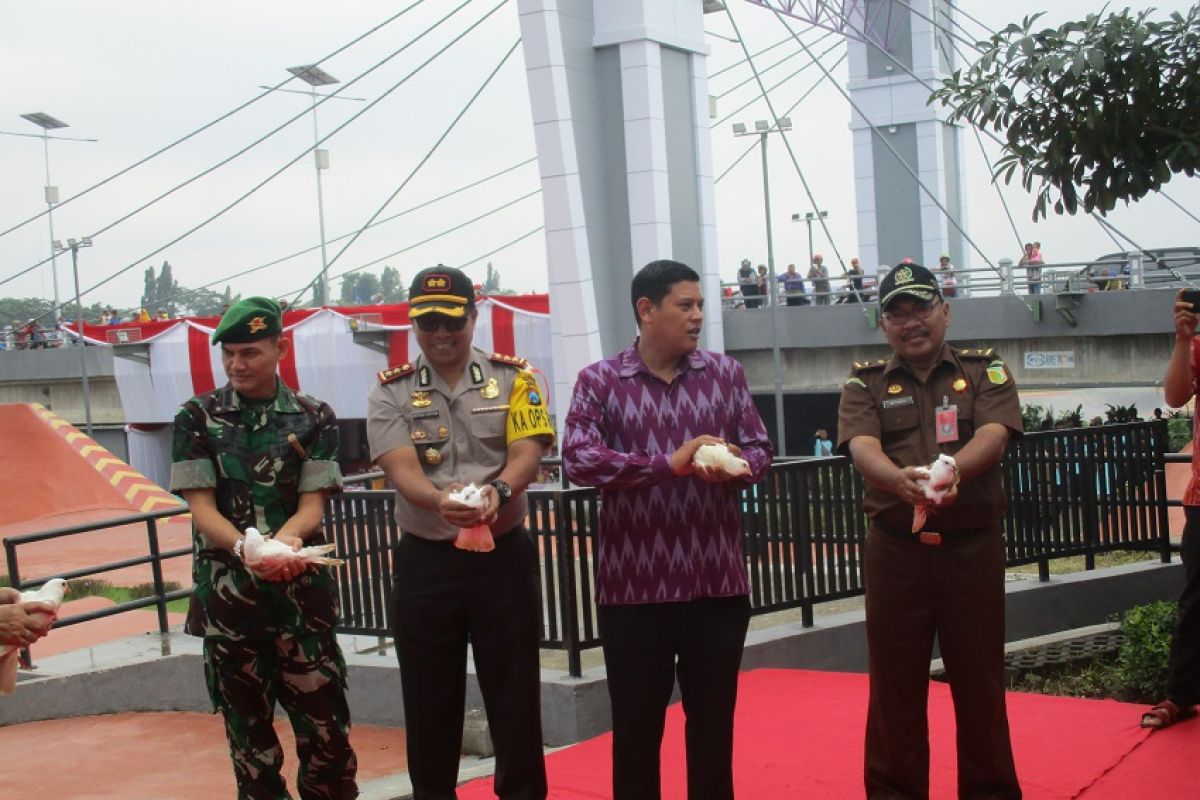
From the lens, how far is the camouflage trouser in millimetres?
4312

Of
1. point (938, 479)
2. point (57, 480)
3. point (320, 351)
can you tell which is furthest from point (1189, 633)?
point (57, 480)

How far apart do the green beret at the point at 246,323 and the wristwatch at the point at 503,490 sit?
92cm

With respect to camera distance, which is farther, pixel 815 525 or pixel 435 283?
pixel 815 525

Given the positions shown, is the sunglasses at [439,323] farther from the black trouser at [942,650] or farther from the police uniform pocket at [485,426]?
the black trouser at [942,650]

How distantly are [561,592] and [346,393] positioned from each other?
21.6m

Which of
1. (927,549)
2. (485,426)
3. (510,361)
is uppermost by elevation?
(510,361)

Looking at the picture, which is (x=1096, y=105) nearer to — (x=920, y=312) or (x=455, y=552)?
(x=920, y=312)

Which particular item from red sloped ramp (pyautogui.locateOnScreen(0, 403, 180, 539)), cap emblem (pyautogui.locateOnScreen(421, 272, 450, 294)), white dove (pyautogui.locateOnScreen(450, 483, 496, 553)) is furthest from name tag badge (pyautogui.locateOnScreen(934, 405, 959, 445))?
red sloped ramp (pyautogui.locateOnScreen(0, 403, 180, 539))

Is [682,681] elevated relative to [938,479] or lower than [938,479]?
lower

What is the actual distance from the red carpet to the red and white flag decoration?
681 inches

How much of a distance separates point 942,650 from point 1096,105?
81.8 inches

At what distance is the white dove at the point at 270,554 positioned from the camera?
3.98 metres

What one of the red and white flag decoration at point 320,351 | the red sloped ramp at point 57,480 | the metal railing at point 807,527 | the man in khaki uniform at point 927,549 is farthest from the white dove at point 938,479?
the red sloped ramp at point 57,480

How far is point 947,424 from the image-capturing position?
430 cm
